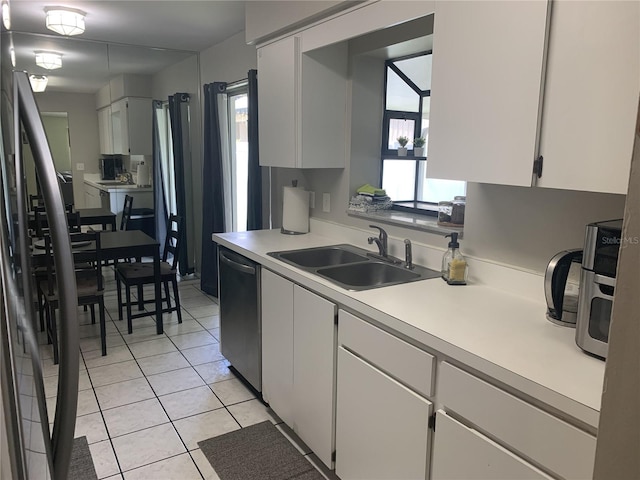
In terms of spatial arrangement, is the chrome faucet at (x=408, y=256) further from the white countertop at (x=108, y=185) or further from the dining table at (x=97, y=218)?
the white countertop at (x=108, y=185)

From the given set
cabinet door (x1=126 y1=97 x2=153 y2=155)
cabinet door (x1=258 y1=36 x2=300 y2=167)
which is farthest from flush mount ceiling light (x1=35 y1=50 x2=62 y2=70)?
cabinet door (x1=258 y1=36 x2=300 y2=167)

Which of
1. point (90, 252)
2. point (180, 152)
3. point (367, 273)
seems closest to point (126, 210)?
point (180, 152)

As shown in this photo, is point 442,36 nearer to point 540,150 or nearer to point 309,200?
point 540,150

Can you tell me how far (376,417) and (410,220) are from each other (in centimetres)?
112

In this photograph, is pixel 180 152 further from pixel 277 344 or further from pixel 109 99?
pixel 277 344

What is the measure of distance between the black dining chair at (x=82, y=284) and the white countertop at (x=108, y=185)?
1.59 meters

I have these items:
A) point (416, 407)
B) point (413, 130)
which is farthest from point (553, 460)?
point (413, 130)

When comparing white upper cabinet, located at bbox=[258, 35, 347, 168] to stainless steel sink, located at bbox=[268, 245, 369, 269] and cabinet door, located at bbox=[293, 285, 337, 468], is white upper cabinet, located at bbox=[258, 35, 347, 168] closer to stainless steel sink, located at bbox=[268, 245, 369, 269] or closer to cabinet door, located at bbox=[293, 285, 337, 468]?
stainless steel sink, located at bbox=[268, 245, 369, 269]

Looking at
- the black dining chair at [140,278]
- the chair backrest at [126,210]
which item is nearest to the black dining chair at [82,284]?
the black dining chair at [140,278]

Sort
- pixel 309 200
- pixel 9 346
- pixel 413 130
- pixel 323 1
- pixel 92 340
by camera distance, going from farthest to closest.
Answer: pixel 92 340 → pixel 309 200 → pixel 413 130 → pixel 323 1 → pixel 9 346

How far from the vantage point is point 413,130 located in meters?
2.94

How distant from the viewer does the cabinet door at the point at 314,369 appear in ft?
6.69

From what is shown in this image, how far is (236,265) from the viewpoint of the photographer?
2779 millimetres

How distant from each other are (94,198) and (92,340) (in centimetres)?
220
